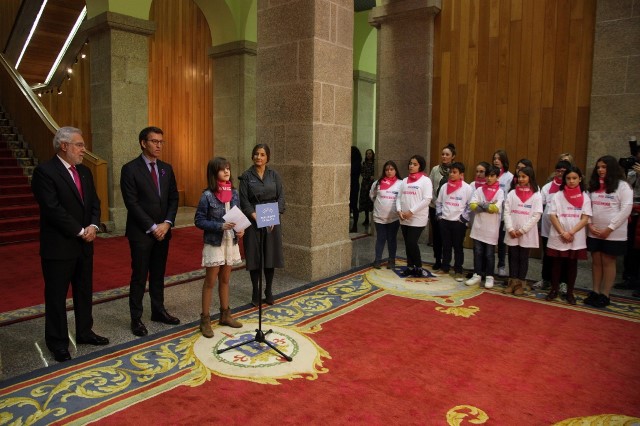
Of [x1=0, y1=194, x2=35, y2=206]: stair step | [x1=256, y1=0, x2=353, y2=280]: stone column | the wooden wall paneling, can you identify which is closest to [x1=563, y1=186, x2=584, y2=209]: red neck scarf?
[x1=256, y1=0, x2=353, y2=280]: stone column

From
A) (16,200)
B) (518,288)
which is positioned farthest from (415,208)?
(16,200)

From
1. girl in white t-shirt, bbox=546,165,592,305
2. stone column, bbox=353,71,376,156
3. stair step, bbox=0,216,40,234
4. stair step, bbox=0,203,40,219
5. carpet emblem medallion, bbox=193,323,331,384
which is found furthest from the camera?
stone column, bbox=353,71,376,156

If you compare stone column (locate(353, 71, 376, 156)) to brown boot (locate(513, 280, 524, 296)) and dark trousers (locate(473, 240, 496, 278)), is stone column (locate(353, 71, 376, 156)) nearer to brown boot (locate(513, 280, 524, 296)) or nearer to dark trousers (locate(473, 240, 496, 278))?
dark trousers (locate(473, 240, 496, 278))

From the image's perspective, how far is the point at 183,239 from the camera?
322 inches

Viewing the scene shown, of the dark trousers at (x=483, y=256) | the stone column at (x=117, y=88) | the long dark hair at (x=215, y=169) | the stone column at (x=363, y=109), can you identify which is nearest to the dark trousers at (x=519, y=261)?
the dark trousers at (x=483, y=256)

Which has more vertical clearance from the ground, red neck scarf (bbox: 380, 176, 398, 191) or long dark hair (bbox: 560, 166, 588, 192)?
long dark hair (bbox: 560, 166, 588, 192)

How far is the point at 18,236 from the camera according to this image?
7703 mm

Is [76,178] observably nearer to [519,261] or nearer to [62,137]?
[62,137]

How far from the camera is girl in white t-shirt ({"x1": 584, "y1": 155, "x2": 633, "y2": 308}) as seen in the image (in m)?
4.74

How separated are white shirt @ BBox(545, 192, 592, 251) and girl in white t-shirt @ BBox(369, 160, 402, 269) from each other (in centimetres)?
178

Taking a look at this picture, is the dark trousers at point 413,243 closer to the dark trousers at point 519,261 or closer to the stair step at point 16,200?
the dark trousers at point 519,261

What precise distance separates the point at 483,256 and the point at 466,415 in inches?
123

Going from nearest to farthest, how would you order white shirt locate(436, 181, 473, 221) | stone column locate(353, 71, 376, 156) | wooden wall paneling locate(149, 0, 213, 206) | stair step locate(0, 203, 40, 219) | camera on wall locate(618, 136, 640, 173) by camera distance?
camera on wall locate(618, 136, 640, 173) < white shirt locate(436, 181, 473, 221) < stair step locate(0, 203, 40, 219) < wooden wall paneling locate(149, 0, 213, 206) < stone column locate(353, 71, 376, 156)

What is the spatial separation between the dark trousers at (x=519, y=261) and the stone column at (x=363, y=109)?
7.52 meters
